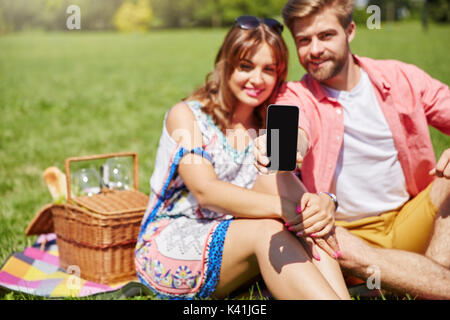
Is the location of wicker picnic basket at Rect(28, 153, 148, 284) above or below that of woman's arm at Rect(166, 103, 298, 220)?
below

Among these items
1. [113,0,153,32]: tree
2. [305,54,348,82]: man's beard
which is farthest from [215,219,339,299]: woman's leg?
[113,0,153,32]: tree

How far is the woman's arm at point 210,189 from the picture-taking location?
2.34 m

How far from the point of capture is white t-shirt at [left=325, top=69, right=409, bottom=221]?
2799 mm

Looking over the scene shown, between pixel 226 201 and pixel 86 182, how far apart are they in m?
1.29

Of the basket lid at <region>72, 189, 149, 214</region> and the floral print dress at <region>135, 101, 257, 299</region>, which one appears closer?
the floral print dress at <region>135, 101, 257, 299</region>

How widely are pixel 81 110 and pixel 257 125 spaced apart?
6223mm

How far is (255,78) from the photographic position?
2.69 meters

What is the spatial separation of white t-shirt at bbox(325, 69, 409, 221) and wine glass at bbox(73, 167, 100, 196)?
59.9 inches

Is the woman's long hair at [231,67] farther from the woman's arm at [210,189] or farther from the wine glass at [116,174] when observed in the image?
the wine glass at [116,174]

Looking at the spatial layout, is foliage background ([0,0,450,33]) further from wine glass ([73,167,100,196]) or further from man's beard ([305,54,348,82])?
man's beard ([305,54,348,82])

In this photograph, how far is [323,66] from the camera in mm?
2756

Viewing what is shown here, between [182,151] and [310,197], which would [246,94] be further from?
[310,197]

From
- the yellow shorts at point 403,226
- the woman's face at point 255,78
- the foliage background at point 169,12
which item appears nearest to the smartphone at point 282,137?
the woman's face at point 255,78

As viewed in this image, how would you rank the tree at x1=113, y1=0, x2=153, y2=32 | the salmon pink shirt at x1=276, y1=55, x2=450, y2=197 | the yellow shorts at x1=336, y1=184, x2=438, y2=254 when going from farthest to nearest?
the tree at x1=113, y1=0, x2=153, y2=32 < the salmon pink shirt at x1=276, y1=55, x2=450, y2=197 < the yellow shorts at x1=336, y1=184, x2=438, y2=254
